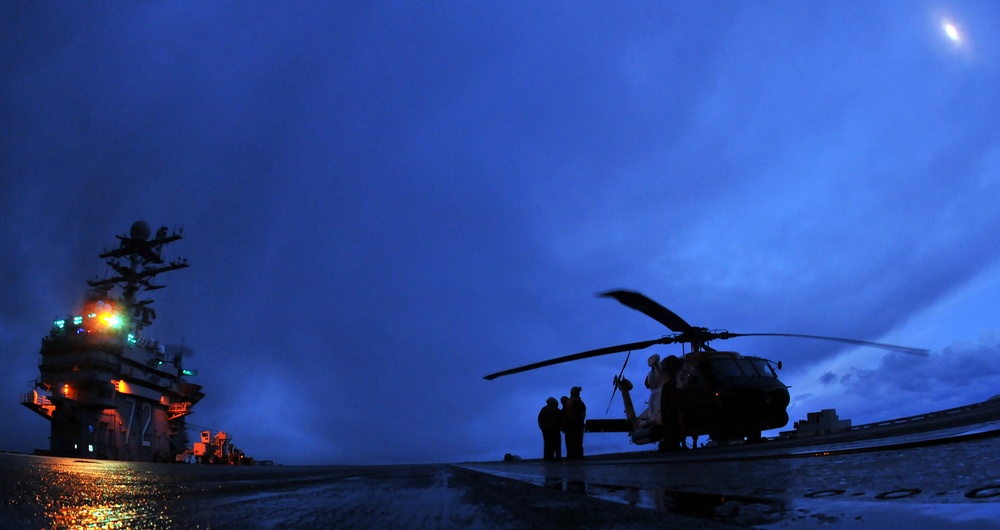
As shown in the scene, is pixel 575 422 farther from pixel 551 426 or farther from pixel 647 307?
pixel 647 307

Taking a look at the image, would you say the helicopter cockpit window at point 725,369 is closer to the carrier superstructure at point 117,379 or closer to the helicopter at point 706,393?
the helicopter at point 706,393

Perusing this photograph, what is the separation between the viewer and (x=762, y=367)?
36.5 ft

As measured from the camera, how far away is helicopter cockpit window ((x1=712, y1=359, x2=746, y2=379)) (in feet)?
34.8

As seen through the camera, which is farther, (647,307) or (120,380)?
(120,380)

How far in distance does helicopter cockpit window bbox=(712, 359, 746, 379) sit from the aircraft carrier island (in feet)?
119

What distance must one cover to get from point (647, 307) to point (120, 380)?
37493 mm

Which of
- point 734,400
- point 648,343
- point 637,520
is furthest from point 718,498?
point 648,343

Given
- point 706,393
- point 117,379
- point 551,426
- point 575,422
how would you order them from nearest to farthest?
point 706,393 → point 575,422 → point 551,426 → point 117,379

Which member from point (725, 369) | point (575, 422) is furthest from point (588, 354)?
point (725, 369)

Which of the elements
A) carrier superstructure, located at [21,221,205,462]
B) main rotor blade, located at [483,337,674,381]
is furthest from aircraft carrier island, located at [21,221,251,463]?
main rotor blade, located at [483,337,674,381]

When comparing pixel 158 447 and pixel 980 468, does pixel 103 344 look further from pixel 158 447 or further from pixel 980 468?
pixel 980 468

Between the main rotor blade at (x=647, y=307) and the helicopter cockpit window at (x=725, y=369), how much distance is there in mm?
1517

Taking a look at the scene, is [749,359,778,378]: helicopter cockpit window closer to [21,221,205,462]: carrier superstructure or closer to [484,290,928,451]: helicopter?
[484,290,928,451]: helicopter

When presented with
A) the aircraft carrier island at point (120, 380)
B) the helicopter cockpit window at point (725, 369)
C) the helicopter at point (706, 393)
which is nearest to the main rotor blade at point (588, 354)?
the helicopter at point (706, 393)
